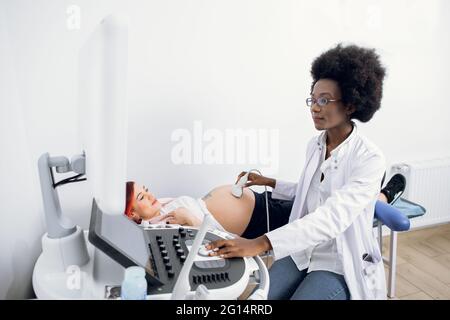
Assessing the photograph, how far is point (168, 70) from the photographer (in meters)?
1.61

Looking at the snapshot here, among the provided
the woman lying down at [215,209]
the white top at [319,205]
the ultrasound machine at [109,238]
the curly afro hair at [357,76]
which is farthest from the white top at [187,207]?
the curly afro hair at [357,76]

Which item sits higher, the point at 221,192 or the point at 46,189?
the point at 46,189

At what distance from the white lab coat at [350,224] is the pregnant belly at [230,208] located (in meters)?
0.24

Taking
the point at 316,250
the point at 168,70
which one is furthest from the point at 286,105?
the point at 316,250

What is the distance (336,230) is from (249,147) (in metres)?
0.76

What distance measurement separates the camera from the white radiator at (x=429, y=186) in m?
2.34

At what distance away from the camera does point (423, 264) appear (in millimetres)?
2213

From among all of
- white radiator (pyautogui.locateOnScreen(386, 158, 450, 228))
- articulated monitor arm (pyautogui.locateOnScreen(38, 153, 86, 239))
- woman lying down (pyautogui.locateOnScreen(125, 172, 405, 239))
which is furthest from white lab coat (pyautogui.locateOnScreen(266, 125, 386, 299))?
white radiator (pyautogui.locateOnScreen(386, 158, 450, 228))

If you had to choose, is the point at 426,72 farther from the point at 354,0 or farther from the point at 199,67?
the point at 199,67

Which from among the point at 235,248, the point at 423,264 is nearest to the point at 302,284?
the point at 235,248

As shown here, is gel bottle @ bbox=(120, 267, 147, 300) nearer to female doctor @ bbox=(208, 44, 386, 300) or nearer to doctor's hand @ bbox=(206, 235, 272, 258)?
doctor's hand @ bbox=(206, 235, 272, 258)

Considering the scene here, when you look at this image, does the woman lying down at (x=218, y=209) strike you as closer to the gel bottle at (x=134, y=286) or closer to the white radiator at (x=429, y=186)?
the gel bottle at (x=134, y=286)

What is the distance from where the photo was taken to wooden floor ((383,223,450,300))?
1945mm

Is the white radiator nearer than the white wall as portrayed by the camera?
No
